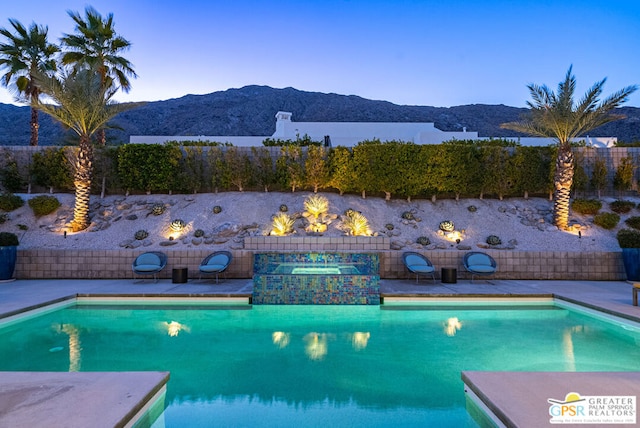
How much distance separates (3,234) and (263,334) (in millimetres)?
8148

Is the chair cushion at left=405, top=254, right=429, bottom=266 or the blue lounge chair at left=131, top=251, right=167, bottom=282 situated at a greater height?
the chair cushion at left=405, top=254, right=429, bottom=266

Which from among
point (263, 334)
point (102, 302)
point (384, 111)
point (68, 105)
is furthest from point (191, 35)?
point (384, 111)

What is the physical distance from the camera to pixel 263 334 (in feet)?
19.3

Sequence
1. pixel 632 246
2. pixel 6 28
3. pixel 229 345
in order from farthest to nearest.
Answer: pixel 6 28, pixel 632 246, pixel 229 345

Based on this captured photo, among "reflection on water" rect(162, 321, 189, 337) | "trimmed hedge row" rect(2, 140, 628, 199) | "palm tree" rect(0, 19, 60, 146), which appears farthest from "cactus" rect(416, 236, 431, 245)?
"palm tree" rect(0, 19, 60, 146)

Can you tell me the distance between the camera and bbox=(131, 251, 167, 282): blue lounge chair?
30.4 ft

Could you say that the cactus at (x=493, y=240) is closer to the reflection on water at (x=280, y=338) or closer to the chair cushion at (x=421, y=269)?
the chair cushion at (x=421, y=269)

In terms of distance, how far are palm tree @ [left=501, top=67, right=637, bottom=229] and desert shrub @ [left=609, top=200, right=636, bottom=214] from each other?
2.12 meters

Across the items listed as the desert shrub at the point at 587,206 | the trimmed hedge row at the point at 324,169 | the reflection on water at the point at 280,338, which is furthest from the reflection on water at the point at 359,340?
the desert shrub at the point at 587,206

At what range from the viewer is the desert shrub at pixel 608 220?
479 inches

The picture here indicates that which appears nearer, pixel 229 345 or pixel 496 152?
pixel 229 345

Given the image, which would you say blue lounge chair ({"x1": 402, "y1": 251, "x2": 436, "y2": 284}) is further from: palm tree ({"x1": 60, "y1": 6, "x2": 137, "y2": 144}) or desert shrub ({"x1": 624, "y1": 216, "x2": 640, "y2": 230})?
palm tree ({"x1": 60, "y1": 6, "x2": 137, "y2": 144})

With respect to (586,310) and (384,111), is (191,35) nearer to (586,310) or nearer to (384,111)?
(586,310)

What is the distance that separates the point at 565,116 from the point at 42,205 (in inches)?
665
